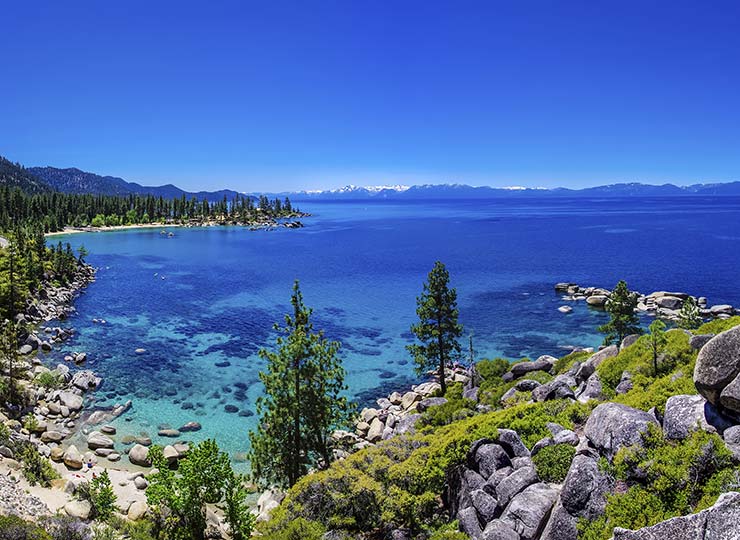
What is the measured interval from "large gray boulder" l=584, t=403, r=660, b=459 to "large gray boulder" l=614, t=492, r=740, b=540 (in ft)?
22.1

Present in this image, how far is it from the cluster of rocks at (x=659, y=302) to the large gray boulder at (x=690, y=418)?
56.4m

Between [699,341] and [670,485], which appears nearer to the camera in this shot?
[670,485]

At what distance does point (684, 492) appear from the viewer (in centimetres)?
1361

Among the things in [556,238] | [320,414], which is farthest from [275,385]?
[556,238]

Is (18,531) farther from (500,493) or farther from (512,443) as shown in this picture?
(512,443)

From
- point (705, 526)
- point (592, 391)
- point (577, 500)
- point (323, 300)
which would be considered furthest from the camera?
point (323, 300)

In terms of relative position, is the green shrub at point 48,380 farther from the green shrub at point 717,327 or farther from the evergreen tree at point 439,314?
the green shrub at point 717,327

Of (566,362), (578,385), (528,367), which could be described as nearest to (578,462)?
(578,385)

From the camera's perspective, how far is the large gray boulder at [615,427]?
1617cm

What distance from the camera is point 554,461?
17.8 meters

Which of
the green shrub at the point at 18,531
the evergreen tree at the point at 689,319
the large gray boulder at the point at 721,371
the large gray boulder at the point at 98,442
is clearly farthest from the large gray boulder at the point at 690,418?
the large gray boulder at the point at 98,442

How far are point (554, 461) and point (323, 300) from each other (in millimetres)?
66328

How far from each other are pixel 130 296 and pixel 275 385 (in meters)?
67.9

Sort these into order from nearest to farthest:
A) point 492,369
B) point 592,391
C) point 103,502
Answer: point 103,502 < point 592,391 < point 492,369
